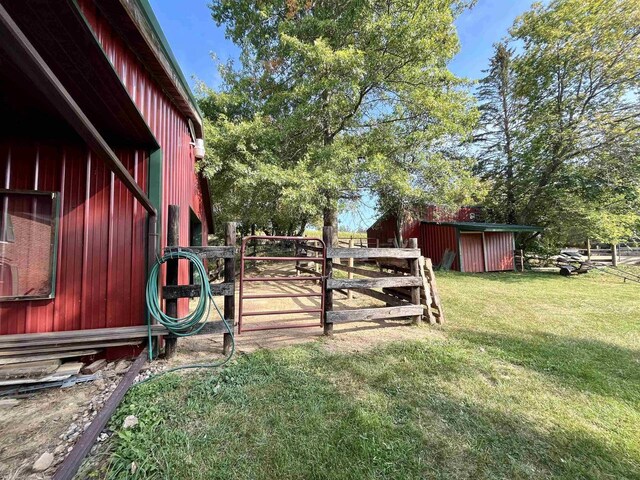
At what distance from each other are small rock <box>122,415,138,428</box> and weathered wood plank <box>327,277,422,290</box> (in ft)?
8.24

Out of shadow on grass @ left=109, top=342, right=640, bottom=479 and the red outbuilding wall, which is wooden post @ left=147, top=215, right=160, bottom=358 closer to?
shadow on grass @ left=109, top=342, right=640, bottom=479

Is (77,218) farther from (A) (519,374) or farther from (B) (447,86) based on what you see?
(B) (447,86)

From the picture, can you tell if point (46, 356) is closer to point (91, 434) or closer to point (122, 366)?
point (122, 366)

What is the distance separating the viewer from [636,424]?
2254mm

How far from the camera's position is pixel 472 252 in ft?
45.8

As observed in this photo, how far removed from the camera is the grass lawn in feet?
5.62

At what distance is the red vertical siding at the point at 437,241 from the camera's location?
13.9 meters

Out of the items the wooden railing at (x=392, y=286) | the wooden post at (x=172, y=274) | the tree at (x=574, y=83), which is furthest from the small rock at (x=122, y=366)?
the tree at (x=574, y=83)

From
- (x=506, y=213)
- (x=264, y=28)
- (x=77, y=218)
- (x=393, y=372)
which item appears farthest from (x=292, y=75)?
(x=506, y=213)

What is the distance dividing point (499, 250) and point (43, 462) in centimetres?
1716

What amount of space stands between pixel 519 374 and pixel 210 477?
3201 mm

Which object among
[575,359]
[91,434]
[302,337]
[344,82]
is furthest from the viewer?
[344,82]

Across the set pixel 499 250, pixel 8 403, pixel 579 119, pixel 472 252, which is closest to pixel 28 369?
pixel 8 403

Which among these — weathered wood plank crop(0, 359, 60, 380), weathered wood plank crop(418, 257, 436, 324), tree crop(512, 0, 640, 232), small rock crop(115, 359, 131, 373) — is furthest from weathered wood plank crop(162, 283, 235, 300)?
tree crop(512, 0, 640, 232)
